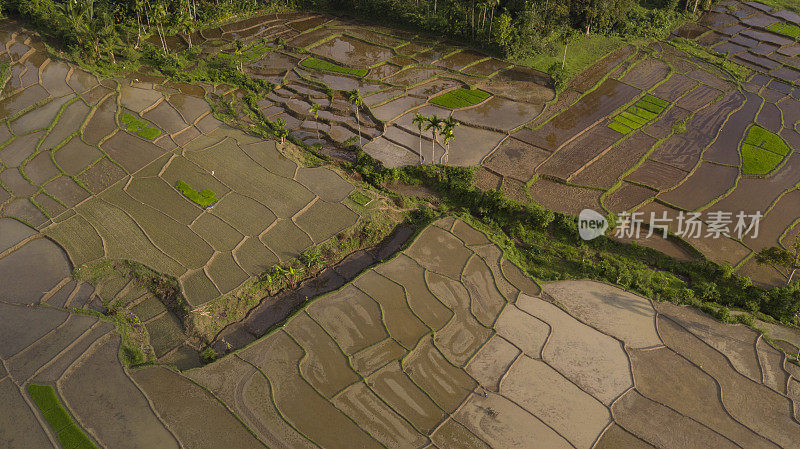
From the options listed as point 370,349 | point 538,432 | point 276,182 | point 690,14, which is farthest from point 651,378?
point 690,14

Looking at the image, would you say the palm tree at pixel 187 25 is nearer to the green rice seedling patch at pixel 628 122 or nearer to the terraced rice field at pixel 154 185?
the terraced rice field at pixel 154 185

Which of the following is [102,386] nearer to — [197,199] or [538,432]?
[197,199]

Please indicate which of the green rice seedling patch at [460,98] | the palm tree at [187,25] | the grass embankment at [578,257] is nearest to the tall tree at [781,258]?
the grass embankment at [578,257]

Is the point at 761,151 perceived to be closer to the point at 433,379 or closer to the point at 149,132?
the point at 433,379

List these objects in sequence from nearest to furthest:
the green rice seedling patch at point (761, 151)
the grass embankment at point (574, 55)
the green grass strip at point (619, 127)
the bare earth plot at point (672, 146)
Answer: the bare earth plot at point (672, 146) < the green rice seedling patch at point (761, 151) < the green grass strip at point (619, 127) < the grass embankment at point (574, 55)

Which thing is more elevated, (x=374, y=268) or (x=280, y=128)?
(x=280, y=128)

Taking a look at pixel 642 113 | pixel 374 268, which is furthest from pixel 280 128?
pixel 642 113
